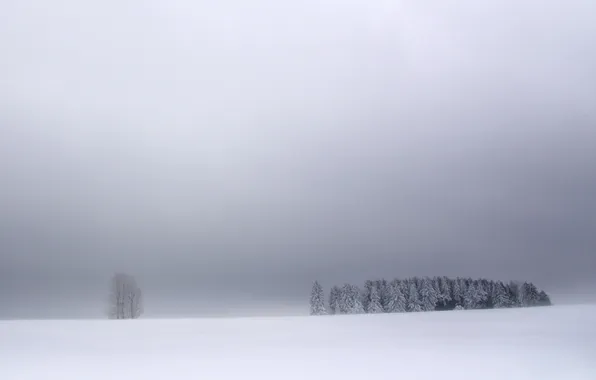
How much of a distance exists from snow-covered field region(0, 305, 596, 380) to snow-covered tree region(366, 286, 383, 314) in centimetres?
902

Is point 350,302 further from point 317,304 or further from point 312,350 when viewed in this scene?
point 312,350

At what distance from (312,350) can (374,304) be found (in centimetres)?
1804

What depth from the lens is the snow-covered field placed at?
10.8 metres

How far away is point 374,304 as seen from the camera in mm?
31438

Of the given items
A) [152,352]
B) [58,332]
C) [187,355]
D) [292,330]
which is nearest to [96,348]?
[152,352]

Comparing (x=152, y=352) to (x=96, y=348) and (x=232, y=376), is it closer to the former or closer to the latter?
(x=96, y=348)

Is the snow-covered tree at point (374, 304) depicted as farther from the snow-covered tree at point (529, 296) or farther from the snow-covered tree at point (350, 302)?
the snow-covered tree at point (529, 296)

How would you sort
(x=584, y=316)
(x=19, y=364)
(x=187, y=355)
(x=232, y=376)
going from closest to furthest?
(x=232, y=376) < (x=19, y=364) < (x=187, y=355) < (x=584, y=316)

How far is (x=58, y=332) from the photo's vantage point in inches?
784

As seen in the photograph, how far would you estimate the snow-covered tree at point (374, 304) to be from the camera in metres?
31.2

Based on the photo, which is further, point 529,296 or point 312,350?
point 529,296

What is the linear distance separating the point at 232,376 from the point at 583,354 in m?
9.54

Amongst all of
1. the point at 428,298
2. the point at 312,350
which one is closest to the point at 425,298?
the point at 428,298

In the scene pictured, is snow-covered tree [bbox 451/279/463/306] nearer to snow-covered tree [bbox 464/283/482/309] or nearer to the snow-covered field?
snow-covered tree [bbox 464/283/482/309]
